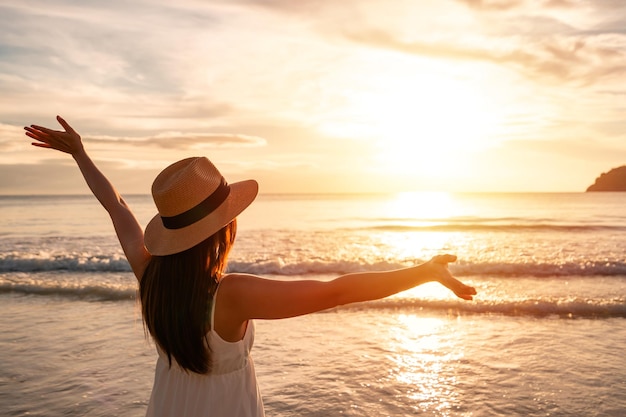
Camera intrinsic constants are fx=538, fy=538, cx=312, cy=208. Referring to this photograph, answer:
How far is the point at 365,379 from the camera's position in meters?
6.57

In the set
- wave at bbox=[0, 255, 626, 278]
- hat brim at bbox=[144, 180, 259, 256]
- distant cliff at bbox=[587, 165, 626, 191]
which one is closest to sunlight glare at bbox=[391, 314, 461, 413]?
hat brim at bbox=[144, 180, 259, 256]

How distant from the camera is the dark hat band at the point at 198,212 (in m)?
2.05

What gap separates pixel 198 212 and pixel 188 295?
1.04ft

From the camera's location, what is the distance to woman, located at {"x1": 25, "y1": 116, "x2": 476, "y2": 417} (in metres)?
1.90

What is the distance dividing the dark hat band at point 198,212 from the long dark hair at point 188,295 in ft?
0.31

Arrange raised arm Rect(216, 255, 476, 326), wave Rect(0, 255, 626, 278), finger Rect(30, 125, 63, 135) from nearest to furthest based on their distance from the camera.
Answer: raised arm Rect(216, 255, 476, 326), finger Rect(30, 125, 63, 135), wave Rect(0, 255, 626, 278)

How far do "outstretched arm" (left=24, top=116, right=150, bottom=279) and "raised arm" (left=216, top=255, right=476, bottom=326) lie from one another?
33.7 inches

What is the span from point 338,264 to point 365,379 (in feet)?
35.0

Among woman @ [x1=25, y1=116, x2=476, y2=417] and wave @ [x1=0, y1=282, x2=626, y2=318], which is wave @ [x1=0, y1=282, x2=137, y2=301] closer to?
wave @ [x1=0, y1=282, x2=626, y2=318]

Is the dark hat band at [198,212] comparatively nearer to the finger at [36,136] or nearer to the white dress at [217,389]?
the white dress at [217,389]

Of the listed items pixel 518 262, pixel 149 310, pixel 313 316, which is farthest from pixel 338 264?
pixel 149 310

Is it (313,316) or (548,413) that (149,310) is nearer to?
(548,413)

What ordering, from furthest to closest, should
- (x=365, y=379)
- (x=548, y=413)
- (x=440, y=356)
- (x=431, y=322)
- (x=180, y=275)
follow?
(x=431, y=322), (x=440, y=356), (x=365, y=379), (x=548, y=413), (x=180, y=275)

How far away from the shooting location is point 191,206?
2.09 metres
